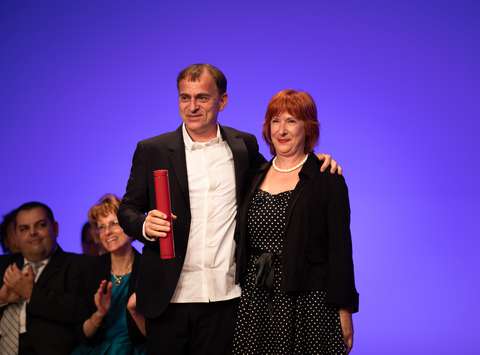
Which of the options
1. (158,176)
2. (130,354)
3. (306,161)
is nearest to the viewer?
(158,176)

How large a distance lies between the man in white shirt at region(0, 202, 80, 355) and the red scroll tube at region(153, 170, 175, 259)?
1.44 meters

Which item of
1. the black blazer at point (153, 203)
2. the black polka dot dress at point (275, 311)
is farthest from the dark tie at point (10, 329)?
the black polka dot dress at point (275, 311)

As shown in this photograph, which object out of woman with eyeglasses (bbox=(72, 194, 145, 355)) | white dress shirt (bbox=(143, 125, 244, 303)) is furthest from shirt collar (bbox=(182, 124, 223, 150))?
woman with eyeglasses (bbox=(72, 194, 145, 355))

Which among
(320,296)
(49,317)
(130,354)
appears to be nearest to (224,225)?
(320,296)

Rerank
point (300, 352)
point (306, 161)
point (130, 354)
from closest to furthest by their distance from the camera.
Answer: point (300, 352)
point (306, 161)
point (130, 354)

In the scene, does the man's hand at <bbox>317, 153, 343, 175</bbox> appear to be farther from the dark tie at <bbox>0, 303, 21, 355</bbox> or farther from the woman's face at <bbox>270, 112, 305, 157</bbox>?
the dark tie at <bbox>0, 303, 21, 355</bbox>

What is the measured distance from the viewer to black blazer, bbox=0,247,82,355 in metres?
3.63

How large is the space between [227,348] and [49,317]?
4.26ft

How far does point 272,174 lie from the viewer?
2.79 m

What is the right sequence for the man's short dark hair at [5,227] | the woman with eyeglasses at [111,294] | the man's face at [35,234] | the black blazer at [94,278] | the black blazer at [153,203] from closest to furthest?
the black blazer at [153,203], the woman with eyeglasses at [111,294], the black blazer at [94,278], the man's face at [35,234], the man's short dark hair at [5,227]

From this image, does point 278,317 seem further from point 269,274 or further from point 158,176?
point 158,176

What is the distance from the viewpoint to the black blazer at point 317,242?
2.56 meters

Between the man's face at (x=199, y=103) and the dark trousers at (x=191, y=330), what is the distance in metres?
0.68

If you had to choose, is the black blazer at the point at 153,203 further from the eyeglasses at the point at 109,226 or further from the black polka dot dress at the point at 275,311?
the eyeglasses at the point at 109,226
